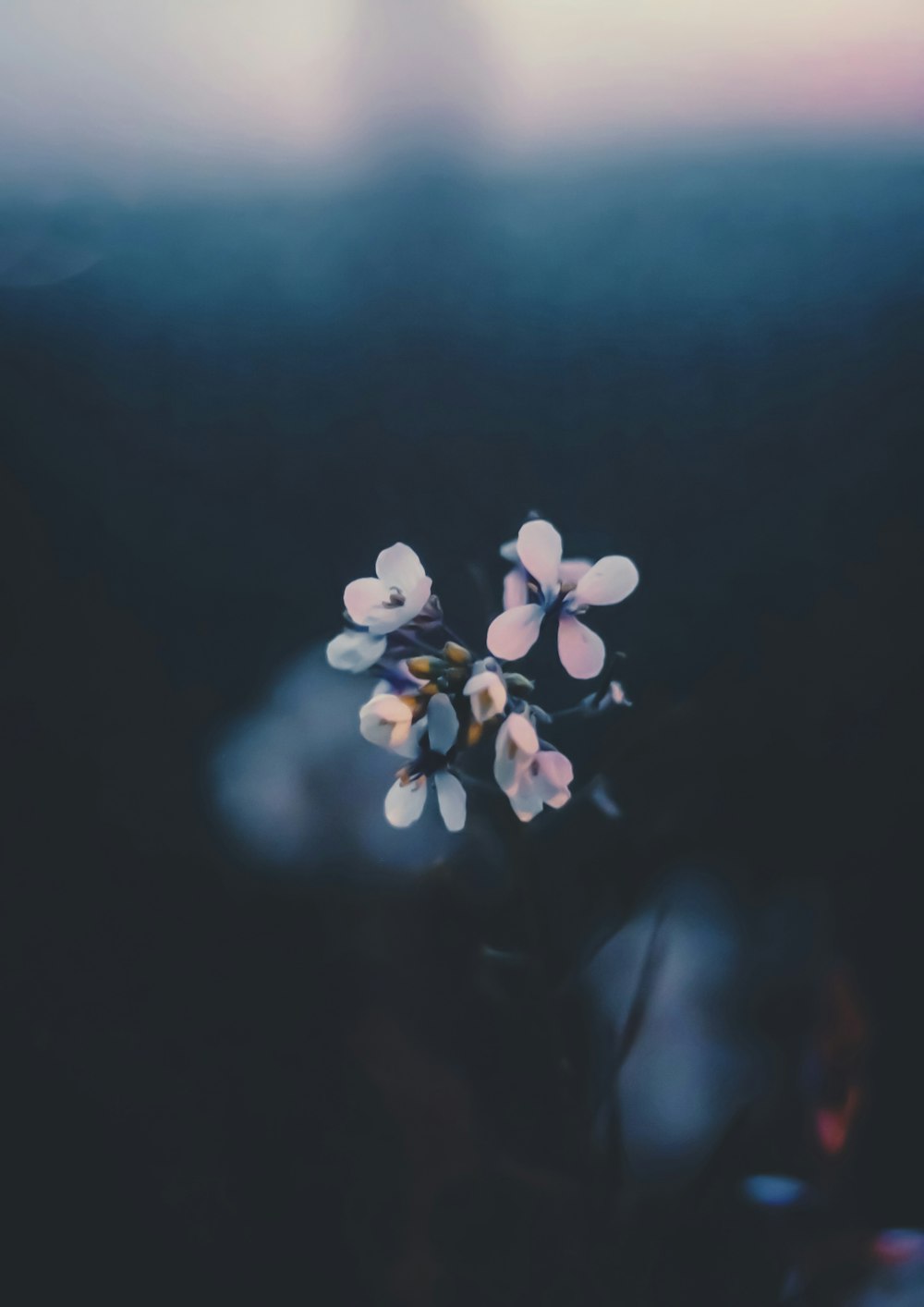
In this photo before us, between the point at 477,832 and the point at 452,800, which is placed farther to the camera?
the point at 477,832

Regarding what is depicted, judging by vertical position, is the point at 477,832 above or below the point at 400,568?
below

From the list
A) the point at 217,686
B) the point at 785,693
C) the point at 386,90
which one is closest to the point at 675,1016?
the point at 785,693

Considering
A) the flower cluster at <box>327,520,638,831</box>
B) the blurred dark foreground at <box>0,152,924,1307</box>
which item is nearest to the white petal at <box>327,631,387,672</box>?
the flower cluster at <box>327,520,638,831</box>

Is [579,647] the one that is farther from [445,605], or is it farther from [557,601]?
[445,605]

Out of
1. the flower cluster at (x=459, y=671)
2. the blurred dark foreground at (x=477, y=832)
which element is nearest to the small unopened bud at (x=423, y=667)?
the flower cluster at (x=459, y=671)

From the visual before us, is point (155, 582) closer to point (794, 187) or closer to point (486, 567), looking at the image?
point (486, 567)

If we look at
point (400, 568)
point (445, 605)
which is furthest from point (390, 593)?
point (445, 605)

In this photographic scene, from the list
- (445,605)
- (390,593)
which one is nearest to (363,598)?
(390,593)

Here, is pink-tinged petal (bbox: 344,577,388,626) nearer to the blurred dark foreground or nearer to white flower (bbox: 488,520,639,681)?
white flower (bbox: 488,520,639,681)
